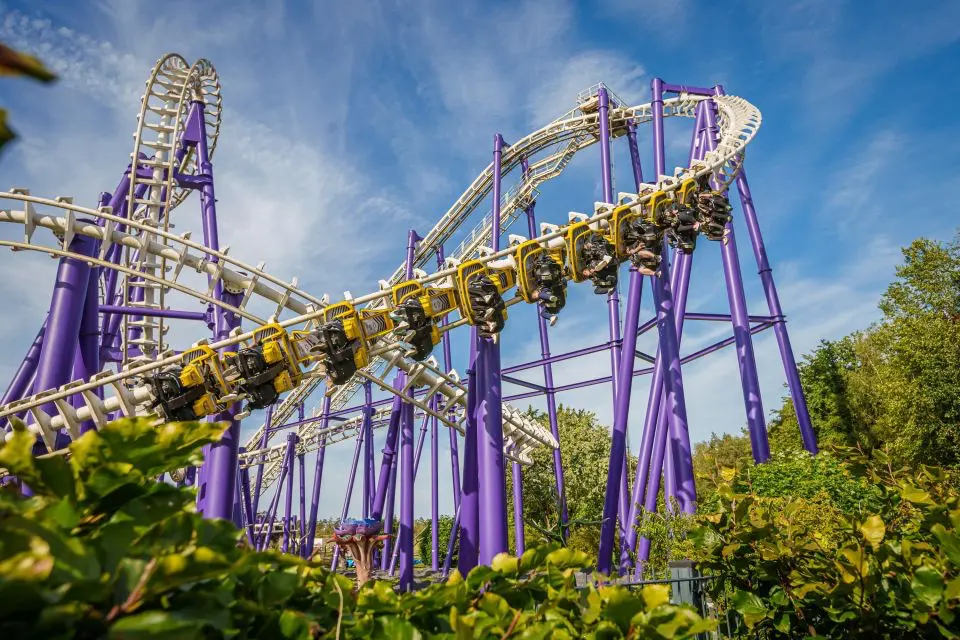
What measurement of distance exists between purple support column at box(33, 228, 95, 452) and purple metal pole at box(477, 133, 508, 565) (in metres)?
4.77

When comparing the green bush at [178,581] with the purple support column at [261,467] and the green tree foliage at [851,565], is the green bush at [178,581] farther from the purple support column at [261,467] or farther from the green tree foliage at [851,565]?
the purple support column at [261,467]

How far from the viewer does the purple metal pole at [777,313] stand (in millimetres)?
9562

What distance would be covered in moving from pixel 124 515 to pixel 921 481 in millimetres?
2194

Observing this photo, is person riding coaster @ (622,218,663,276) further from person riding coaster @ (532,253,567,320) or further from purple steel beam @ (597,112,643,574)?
person riding coaster @ (532,253,567,320)

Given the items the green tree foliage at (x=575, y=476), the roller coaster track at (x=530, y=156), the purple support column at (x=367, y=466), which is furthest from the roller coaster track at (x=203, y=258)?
the green tree foliage at (x=575, y=476)

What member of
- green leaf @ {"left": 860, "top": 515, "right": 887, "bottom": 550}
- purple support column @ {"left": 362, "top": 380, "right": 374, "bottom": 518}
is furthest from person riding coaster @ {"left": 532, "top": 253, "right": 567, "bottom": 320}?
purple support column @ {"left": 362, "top": 380, "right": 374, "bottom": 518}

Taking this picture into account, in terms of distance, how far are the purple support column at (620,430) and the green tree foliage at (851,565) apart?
20.3 feet

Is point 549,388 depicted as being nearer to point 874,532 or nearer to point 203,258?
point 203,258

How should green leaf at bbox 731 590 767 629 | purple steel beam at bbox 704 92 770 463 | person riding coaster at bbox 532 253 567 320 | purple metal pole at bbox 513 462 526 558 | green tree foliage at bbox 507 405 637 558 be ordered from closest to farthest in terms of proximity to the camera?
green leaf at bbox 731 590 767 629, person riding coaster at bbox 532 253 567 320, purple steel beam at bbox 704 92 770 463, purple metal pole at bbox 513 462 526 558, green tree foliage at bbox 507 405 637 558

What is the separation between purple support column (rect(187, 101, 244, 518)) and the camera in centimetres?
743

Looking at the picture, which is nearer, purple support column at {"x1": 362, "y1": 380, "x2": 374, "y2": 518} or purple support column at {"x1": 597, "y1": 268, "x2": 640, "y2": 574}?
purple support column at {"x1": 597, "y1": 268, "x2": 640, "y2": 574}

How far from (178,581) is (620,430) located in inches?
324

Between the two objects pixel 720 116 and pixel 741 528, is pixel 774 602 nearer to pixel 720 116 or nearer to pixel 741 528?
pixel 741 528

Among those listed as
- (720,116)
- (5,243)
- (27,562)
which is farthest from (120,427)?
(720,116)
